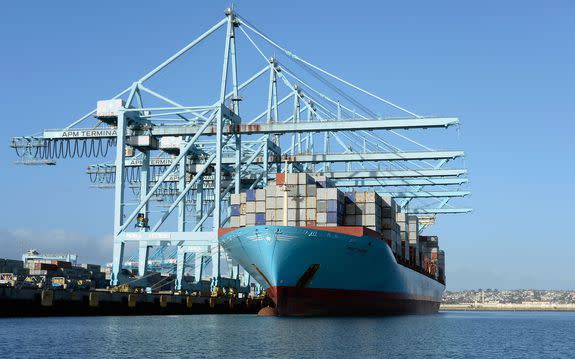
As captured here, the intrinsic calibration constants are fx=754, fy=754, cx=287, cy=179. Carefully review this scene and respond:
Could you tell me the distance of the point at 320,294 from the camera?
46.3 metres

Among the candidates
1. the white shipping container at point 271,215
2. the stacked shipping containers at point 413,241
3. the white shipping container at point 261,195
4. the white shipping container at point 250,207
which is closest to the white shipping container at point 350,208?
the white shipping container at point 271,215

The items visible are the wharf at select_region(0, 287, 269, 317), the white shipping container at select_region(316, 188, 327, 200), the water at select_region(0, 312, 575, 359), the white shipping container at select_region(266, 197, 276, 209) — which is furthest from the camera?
the white shipping container at select_region(266, 197, 276, 209)

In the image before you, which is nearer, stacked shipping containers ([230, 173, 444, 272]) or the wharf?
the wharf

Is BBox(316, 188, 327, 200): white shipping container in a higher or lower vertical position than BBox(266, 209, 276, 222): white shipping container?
higher

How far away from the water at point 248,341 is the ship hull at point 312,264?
119 inches

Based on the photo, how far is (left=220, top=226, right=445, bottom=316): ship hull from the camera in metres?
44.6

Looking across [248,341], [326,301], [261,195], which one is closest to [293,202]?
[261,195]

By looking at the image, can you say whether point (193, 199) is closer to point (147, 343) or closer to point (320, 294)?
point (320, 294)

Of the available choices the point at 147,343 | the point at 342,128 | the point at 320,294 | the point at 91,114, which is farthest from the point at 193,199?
the point at 147,343

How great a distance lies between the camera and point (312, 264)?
148 ft

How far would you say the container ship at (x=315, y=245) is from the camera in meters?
44.9

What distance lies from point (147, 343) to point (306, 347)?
6.46m

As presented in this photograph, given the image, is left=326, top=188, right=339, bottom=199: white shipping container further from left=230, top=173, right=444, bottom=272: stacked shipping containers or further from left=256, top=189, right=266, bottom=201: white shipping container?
left=256, top=189, right=266, bottom=201: white shipping container

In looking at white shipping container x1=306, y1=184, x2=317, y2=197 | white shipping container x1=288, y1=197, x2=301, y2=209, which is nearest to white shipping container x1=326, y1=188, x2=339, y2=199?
white shipping container x1=306, y1=184, x2=317, y2=197
